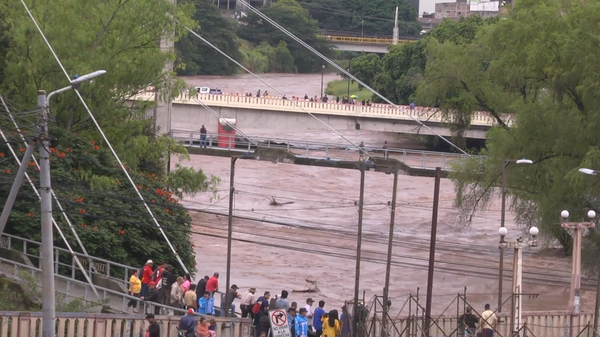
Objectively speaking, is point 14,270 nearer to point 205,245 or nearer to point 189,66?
point 205,245

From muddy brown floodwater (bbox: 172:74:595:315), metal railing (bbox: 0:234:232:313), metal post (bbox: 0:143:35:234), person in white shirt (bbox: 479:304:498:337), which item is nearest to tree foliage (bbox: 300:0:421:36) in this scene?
muddy brown floodwater (bbox: 172:74:595:315)

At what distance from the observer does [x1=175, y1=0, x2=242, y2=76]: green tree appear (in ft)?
330

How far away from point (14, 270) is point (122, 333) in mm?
5498

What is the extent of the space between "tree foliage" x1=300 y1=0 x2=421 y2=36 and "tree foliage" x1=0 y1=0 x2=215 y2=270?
10219 centimetres

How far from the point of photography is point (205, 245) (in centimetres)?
4369

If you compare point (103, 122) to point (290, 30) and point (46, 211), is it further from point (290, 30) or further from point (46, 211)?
point (290, 30)

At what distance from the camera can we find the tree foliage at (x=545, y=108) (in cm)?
3544

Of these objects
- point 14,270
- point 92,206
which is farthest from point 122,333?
point 92,206

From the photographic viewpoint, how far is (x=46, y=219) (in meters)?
17.2

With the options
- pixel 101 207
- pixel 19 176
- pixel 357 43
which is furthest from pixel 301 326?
pixel 357 43

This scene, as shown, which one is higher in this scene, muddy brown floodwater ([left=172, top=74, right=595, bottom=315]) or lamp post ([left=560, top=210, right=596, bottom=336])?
lamp post ([left=560, top=210, right=596, bottom=336])

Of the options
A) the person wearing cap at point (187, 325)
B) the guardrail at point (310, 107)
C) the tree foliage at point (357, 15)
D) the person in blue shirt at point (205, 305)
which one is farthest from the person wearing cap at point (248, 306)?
the tree foliage at point (357, 15)

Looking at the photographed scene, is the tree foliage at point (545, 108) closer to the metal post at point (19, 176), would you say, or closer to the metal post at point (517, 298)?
the metal post at point (517, 298)

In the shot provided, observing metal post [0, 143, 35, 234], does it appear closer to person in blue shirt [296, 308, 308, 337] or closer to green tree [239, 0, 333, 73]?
person in blue shirt [296, 308, 308, 337]
